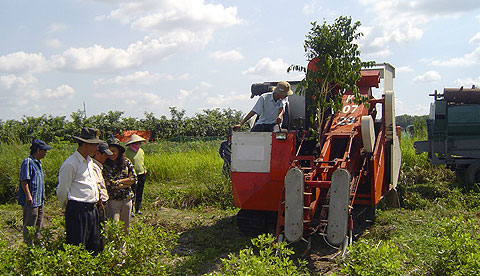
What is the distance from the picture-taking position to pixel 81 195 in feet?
15.3

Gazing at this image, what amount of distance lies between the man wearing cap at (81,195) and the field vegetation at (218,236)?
0.19 metres

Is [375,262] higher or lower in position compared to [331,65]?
lower

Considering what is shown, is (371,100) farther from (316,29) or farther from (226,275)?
(226,275)

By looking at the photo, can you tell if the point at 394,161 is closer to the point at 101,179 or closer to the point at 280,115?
the point at 280,115

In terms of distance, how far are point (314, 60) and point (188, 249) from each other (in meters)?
3.10

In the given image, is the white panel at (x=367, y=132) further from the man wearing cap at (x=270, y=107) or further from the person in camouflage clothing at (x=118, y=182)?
the person in camouflage clothing at (x=118, y=182)

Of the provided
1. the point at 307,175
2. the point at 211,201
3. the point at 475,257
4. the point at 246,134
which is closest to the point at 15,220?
the point at 211,201

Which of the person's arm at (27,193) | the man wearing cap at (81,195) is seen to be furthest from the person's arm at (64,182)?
the person's arm at (27,193)

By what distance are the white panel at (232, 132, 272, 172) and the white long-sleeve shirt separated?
6.57 feet

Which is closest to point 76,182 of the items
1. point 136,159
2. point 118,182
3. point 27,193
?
point 118,182

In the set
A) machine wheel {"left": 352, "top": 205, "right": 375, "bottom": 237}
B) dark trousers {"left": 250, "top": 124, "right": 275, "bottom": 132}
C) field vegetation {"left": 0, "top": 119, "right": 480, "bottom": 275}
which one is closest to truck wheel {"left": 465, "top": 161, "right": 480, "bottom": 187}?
field vegetation {"left": 0, "top": 119, "right": 480, "bottom": 275}

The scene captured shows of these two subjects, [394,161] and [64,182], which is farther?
[394,161]

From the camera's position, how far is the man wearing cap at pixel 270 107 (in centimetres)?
664

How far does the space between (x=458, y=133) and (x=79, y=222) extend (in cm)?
739
